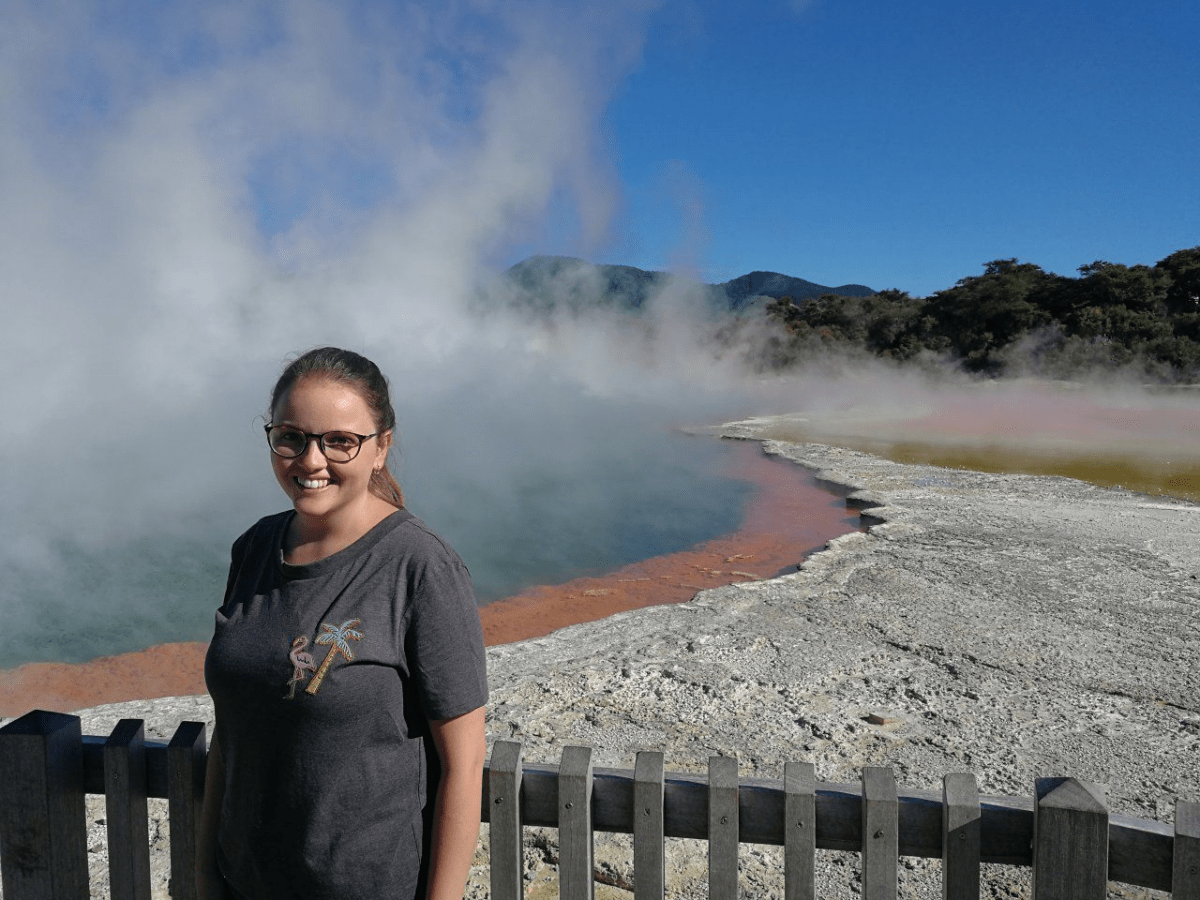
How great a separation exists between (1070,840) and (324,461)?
1377 millimetres

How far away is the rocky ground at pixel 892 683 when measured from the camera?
10.1 ft

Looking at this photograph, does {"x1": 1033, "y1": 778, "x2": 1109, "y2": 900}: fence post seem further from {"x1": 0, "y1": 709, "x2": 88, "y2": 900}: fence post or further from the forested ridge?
the forested ridge

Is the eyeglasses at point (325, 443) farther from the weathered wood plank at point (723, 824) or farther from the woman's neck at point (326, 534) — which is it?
the weathered wood plank at point (723, 824)

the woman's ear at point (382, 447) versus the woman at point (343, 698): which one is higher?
the woman's ear at point (382, 447)

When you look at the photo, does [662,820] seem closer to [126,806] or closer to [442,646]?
[442,646]

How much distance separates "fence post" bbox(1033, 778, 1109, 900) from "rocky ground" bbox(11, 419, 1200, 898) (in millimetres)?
1077

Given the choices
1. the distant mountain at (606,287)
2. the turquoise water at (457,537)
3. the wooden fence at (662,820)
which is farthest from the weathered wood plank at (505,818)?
the distant mountain at (606,287)

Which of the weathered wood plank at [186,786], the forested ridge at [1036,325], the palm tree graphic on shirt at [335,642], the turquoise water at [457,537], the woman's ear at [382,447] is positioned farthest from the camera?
the forested ridge at [1036,325]

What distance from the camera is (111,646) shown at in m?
5.31

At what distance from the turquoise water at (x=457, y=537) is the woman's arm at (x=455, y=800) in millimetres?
4582

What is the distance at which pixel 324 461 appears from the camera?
1.45 metres

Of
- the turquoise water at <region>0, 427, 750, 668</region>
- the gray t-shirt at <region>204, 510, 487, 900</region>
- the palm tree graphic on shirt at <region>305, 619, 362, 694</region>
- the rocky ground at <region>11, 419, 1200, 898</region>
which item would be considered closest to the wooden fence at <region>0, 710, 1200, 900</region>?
the gray t-shirt at <region>204, 510, 487, 900</region>

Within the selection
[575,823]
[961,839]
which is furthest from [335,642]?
[961,839]

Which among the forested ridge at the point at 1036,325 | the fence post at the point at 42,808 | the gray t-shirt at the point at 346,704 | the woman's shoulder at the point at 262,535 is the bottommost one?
the fence post at the point at 42,808
